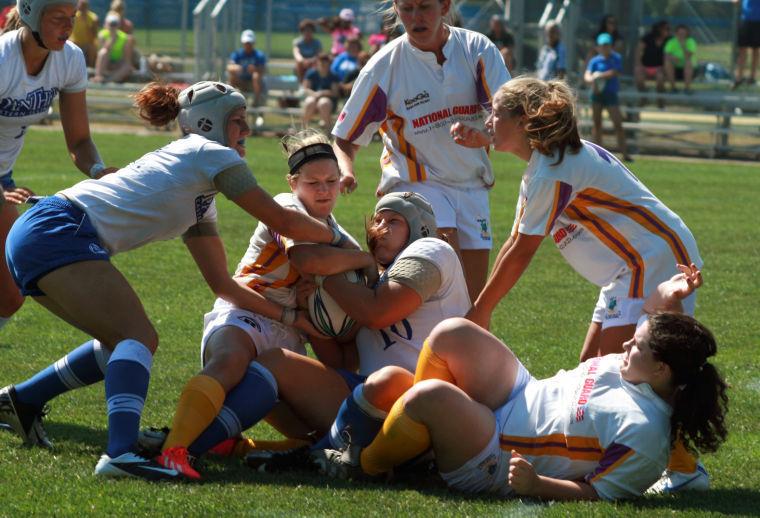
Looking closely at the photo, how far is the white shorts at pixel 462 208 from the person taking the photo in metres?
6.16

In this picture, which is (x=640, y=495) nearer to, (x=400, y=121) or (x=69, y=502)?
(x=69, y=502)

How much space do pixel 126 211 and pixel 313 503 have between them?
4.50 feet

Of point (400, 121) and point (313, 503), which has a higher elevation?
point (400, 121)

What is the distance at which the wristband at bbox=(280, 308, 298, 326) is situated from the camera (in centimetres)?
504

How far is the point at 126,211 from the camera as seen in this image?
15.6ft

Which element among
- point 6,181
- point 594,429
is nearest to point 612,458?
point 594,429

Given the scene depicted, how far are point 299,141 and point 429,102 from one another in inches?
45.0

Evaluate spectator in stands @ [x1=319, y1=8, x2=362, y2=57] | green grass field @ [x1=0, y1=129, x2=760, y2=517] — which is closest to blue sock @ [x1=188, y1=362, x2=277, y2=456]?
green grass field @ [x1=0, y1=129, x2=760, y2=517]

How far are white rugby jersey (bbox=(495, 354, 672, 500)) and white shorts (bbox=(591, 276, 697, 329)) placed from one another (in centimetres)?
65

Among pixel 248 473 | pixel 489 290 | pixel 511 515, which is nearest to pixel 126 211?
pixel 248 473

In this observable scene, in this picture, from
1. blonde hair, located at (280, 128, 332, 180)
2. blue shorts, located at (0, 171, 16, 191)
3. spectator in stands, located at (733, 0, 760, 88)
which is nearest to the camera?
blonde hair, located at (280, 128, 332, 180)

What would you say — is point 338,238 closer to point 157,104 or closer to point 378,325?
point 378,325

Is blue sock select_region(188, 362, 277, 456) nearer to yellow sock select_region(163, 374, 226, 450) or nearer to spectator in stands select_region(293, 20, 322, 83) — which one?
yellow sock select_region(163, 374, 226, 450)

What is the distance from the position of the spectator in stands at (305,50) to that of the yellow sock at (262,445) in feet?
62.2
